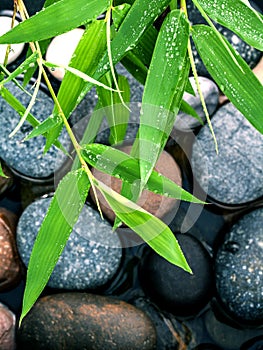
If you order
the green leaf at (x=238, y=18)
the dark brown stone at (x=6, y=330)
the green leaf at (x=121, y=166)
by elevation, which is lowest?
the dark brown stone at (x=6, y=330)

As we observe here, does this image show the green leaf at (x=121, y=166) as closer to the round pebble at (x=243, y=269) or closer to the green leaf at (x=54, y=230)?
the green leaf at (x=54, y=230)

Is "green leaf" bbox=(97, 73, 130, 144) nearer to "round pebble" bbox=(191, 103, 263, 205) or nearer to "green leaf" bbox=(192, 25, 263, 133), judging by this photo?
"green leaf" bbox=(192, 25, 263, 133)

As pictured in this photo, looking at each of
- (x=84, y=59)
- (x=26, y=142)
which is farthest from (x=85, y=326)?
(x=84, y=59)

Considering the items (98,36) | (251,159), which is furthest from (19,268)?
(98,36)

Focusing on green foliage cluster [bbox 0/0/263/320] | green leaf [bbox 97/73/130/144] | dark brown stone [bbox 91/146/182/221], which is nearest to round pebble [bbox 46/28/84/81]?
dark brown stone [bbox 91/146/182/221]

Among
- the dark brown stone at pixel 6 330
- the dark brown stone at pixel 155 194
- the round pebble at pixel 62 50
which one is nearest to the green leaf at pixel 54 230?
the dark brown stone at pixel 155 194

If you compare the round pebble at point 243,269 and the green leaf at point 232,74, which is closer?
the green leaf at point 232,74
